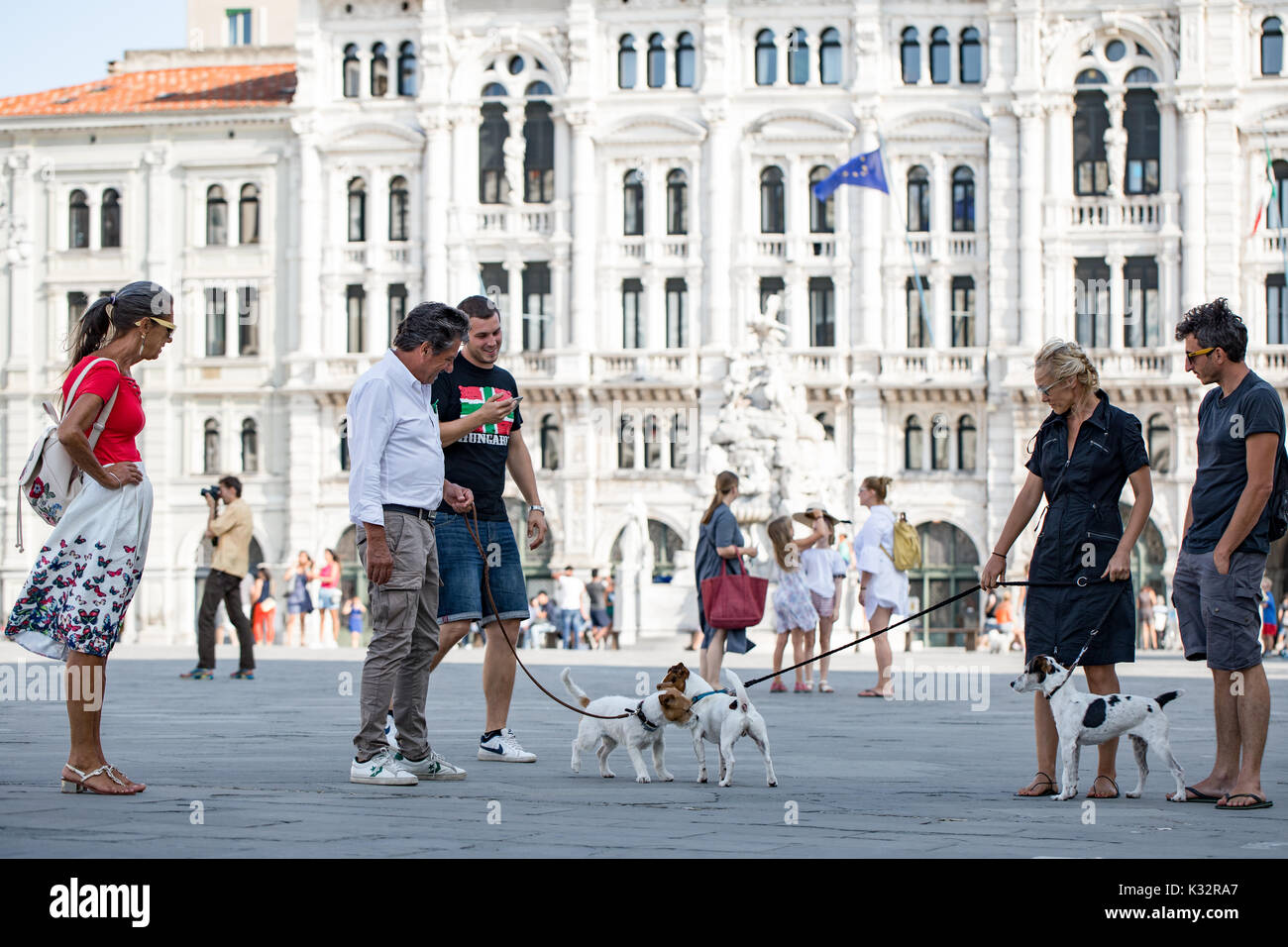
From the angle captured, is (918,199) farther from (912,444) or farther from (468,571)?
(468,571)

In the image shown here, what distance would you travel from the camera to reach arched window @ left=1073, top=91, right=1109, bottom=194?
→ 46594mm

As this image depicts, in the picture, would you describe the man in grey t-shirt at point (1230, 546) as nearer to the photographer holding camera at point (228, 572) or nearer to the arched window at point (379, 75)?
the photographer holding camera at point (228, 572)

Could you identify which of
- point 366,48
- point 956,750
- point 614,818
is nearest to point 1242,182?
point 366,48

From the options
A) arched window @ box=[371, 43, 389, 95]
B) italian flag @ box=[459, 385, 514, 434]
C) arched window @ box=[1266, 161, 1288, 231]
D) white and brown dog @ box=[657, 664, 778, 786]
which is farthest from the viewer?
arched window @ box=[371, 43, 389, 95]

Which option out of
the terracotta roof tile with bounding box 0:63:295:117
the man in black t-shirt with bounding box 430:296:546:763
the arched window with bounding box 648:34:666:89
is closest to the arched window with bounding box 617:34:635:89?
the arched window with bounding box 648:34:666:89

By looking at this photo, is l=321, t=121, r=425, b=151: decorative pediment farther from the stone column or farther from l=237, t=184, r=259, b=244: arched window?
the stone column

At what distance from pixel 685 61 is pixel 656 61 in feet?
2.32

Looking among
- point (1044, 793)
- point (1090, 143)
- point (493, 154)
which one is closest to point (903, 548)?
point (1044, 793)

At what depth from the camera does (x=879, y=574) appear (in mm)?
16391

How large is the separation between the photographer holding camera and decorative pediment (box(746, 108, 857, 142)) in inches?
1201

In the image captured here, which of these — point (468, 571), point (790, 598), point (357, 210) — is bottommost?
point (790, 598)
